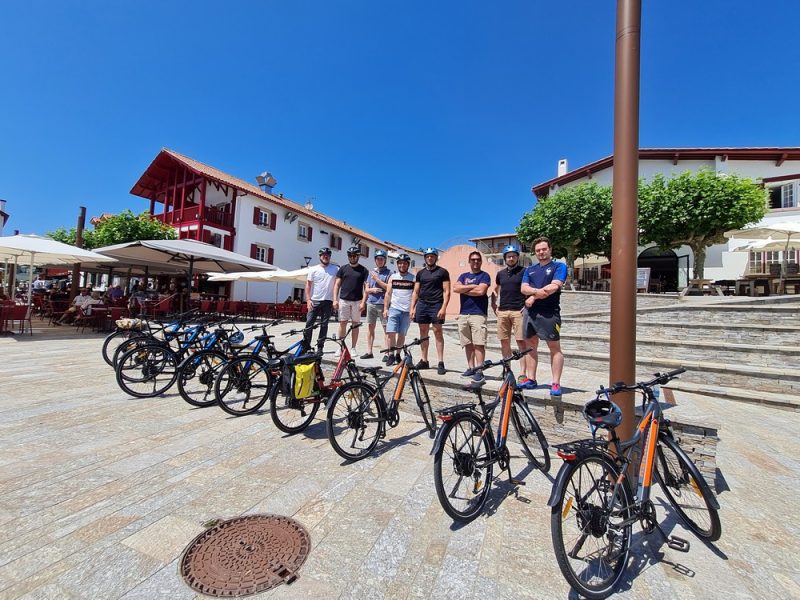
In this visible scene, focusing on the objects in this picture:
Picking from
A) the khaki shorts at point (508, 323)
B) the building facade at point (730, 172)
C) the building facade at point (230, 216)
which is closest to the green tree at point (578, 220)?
the building facade at point (730, 172)

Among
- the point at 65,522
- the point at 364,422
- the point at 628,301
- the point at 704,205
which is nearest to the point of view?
the point at 65,522

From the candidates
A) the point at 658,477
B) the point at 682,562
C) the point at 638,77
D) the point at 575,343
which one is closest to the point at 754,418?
the point at 575,343

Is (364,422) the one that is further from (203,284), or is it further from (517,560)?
(203,284)

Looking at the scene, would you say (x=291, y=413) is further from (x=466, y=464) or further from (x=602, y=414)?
(x=602, y=414)

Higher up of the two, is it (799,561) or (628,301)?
(628,301)

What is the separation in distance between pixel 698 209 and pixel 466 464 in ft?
56.5

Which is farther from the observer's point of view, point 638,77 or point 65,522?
point 638,77

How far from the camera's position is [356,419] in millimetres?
3352

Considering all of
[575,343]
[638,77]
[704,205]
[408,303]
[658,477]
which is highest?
[704,205]

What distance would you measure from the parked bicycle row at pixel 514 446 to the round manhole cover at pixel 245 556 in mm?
925

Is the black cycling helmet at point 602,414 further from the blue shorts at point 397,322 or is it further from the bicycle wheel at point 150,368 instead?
the bicycle wheel at point 150,368

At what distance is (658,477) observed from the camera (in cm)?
249

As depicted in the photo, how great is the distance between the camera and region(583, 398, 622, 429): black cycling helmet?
2.12 meters

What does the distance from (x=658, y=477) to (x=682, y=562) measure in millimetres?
522
